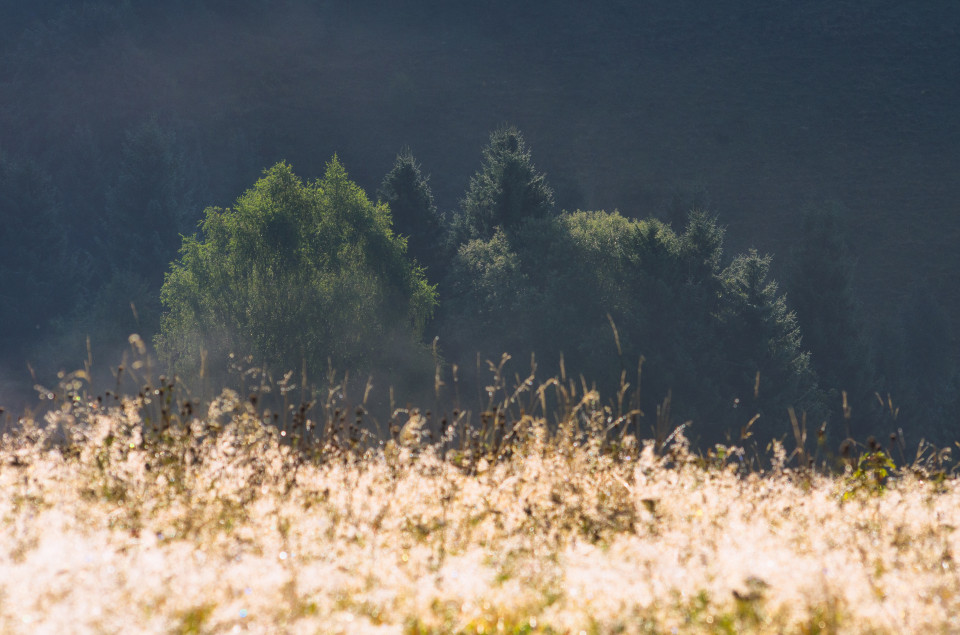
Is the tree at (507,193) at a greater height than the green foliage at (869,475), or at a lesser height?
greater

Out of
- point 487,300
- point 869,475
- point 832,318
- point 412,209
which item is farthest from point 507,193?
point 869,475

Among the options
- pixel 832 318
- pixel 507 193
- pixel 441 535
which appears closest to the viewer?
pixel 441 535

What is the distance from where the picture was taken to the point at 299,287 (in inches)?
1050

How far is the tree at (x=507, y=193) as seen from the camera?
3616 centimetres

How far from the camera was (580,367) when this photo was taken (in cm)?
3127

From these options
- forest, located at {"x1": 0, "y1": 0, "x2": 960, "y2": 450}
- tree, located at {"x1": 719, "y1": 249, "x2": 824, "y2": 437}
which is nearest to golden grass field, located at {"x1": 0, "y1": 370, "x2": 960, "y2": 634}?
forest, located at {"x1": 0, "y1": 0, "x2": 960, "y2": 450}

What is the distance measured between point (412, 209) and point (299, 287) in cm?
959

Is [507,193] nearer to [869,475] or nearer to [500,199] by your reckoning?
[500,199]

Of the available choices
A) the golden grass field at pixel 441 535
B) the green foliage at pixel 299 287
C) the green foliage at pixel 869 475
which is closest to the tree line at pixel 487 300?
the green foliage at pixel 299 287

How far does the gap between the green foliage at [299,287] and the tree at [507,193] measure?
811 centimetres

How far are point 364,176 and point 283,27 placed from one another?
17923 millimetres

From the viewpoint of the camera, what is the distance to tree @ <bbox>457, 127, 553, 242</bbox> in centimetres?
3616

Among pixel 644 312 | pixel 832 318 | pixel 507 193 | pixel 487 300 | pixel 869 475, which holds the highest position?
pixel 507 193

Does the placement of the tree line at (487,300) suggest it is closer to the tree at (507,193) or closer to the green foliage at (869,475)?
the tree at (507,193)
